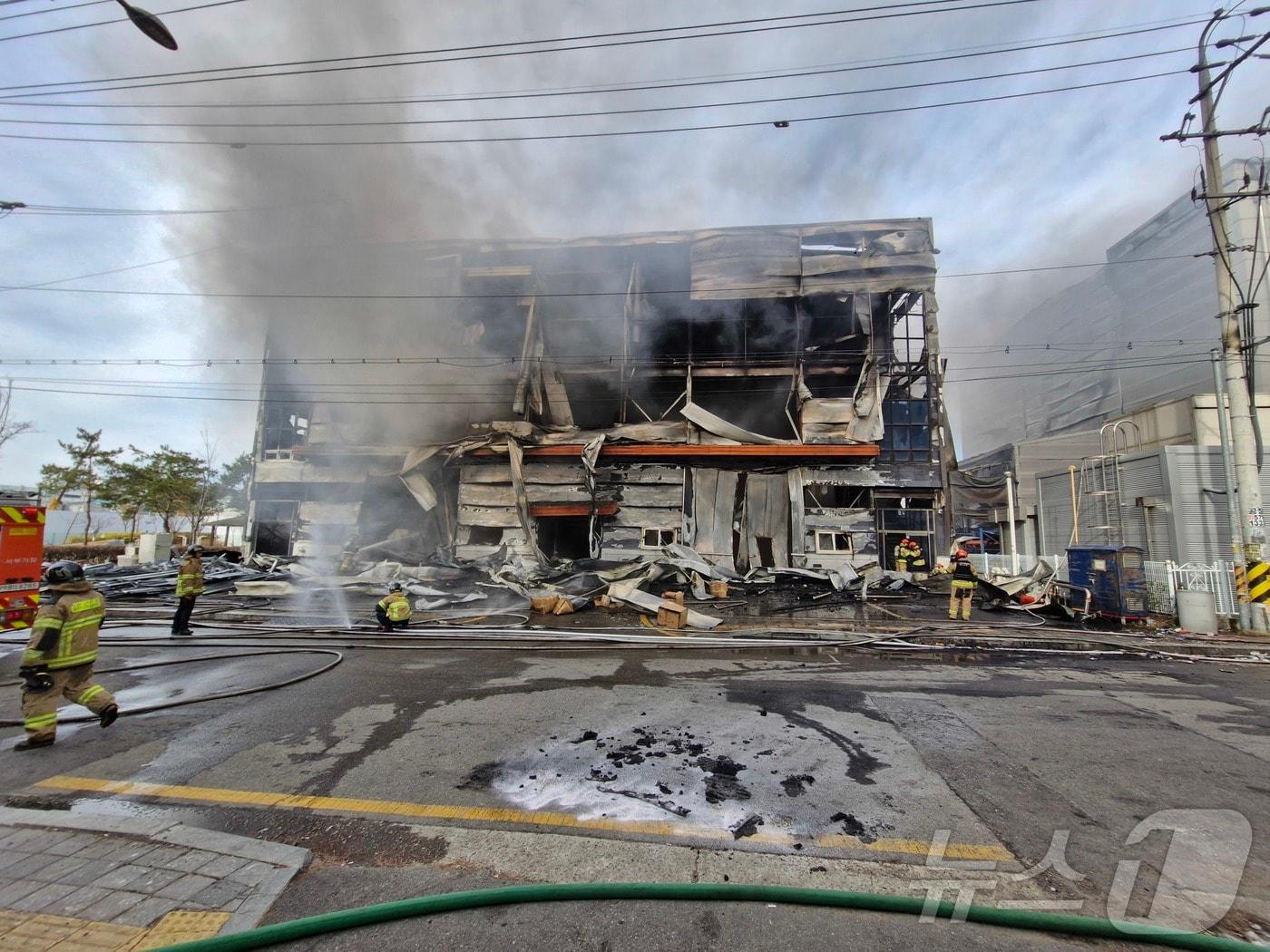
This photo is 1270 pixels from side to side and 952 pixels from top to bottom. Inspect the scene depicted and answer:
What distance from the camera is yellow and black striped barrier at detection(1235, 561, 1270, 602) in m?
8.35

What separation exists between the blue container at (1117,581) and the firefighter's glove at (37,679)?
500 inches

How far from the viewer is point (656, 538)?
12.5m

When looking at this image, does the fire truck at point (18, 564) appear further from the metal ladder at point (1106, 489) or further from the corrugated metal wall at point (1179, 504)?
the corrugated metal wall at point (1179, 504)

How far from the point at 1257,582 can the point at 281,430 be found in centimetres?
2091

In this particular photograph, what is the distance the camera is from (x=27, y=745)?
3.47 meters

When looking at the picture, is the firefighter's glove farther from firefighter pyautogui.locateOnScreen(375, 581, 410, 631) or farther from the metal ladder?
the metal ladder

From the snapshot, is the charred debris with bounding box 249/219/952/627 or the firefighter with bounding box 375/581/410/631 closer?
the firefighter with bounding box 375/581/410/631

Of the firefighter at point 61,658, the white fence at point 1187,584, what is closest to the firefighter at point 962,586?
the white fence at point 1187,584

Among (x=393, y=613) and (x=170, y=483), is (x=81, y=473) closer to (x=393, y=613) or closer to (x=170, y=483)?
(x=170, y=483)

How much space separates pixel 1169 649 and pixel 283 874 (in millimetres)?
9916

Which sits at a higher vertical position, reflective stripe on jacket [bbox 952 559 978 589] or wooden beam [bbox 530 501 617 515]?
wooden beam [bbox 530 501 617 515]

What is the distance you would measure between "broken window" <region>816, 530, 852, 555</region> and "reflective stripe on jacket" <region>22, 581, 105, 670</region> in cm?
1193

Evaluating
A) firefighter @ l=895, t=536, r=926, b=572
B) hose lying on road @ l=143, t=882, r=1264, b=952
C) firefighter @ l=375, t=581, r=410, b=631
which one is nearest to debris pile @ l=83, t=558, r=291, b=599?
firefighter @ l=375, t=581, r=410, b=631

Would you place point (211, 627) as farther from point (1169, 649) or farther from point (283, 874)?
point (1169, 649)
